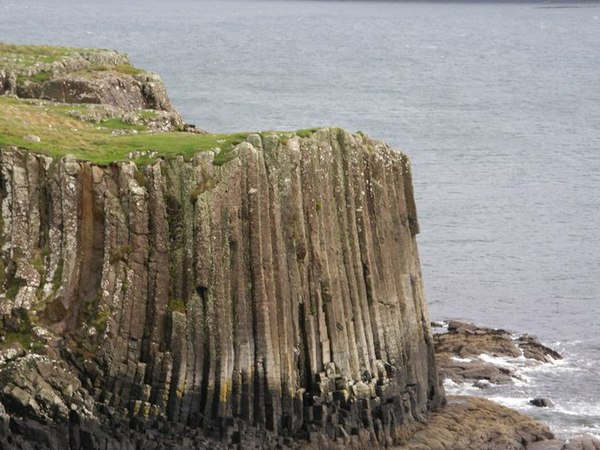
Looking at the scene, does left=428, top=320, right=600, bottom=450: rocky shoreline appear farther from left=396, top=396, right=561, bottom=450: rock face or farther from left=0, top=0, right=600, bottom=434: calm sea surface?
left=0, top=0, right=600, bottom=434: calm sea surface

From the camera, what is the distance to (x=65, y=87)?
6059 centimetres

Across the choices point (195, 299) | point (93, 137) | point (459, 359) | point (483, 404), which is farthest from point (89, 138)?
Result: point (459, 359)

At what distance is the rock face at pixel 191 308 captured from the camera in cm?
4572

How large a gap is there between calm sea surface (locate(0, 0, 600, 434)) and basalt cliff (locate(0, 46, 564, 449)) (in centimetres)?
934

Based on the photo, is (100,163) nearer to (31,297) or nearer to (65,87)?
(31,297)

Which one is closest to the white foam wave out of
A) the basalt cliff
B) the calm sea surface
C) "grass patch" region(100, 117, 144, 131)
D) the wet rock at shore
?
the wet rock at shore

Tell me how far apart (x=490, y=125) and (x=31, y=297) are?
8201 cm

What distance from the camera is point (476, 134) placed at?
120125 millimetres

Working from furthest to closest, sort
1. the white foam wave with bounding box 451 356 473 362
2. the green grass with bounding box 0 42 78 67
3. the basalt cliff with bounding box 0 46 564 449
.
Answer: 1. the green grass with bounding box 0 42 78 67
2. the white foam wave with bounding box 451 356 473 362
3. the basalt cliff with bounding box 0 46 564 449

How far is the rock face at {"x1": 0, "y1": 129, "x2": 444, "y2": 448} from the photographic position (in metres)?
45.7

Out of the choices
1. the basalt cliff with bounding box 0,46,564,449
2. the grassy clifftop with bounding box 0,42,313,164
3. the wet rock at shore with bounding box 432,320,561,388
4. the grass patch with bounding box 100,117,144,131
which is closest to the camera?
the basalt cliff with bounding box 0,46,564,449

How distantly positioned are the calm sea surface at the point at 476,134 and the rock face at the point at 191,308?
33.1 ft

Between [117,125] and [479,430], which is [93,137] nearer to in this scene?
[117,125]

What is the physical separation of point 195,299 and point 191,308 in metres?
0.31
